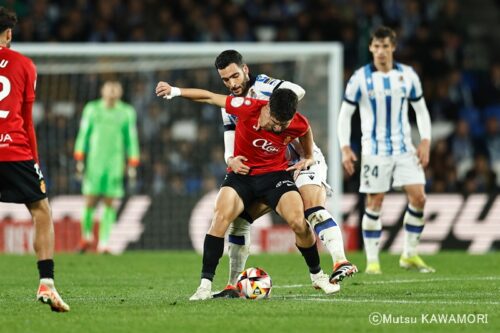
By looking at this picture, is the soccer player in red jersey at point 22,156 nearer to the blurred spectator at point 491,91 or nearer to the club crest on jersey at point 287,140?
the club crest on jersey at point 287,140

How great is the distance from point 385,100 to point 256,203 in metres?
3.42

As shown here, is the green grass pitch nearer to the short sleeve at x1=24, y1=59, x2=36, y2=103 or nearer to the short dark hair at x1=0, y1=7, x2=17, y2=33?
the short sleeve at x1=24, y1=59, x2=36, y2=103

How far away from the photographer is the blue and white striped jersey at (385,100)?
1220 centimetres

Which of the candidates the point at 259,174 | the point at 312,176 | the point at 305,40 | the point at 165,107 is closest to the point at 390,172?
the point at 312,176

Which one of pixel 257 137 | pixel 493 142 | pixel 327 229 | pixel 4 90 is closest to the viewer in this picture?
pixel 4 90

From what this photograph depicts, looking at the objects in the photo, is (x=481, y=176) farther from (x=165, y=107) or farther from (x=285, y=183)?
(x=285, y=183)

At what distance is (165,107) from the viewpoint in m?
18.2

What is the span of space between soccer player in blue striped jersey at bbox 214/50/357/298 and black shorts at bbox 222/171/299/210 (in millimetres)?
88

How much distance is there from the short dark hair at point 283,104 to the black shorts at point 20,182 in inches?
71.0

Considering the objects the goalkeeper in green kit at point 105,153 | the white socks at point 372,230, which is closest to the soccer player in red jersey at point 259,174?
the white socks at point 372,230

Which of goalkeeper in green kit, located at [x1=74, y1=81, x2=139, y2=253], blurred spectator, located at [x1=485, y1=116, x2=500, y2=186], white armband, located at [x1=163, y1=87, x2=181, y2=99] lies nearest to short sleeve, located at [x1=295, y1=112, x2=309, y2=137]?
white armband, located at [x1=163, y1=87, x2=181, y2=99]

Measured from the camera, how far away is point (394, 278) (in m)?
11.2

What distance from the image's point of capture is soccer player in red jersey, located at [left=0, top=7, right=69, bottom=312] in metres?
8.09

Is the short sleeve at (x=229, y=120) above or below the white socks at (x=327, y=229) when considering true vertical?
above
